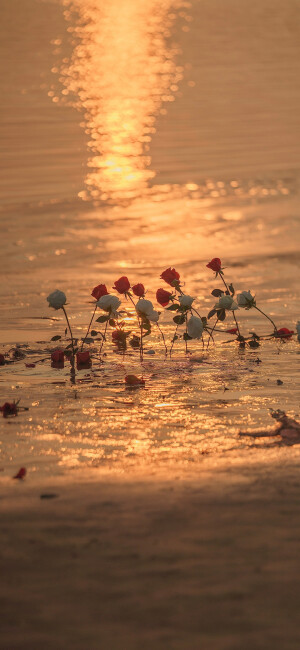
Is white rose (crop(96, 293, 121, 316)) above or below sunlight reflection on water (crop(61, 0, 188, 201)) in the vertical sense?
below

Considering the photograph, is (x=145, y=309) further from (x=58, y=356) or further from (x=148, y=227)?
(x=148, y=227)

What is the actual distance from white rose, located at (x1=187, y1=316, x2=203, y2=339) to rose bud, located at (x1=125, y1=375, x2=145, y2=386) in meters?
0.72

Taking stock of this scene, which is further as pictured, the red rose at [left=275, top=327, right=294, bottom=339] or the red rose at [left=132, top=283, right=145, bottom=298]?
the red rose at [left=275, top=327, right=294, bottom=339]

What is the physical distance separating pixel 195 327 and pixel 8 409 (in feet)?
5.57

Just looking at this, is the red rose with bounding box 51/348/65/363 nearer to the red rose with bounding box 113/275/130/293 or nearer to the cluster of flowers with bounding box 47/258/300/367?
the cluster of flowers with bounding box 47/258/300/367

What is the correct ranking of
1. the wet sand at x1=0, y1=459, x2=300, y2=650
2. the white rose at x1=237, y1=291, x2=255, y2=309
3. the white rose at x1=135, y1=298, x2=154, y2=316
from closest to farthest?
1. the wet sand at x1=0, y1=459, x2=300, y2=650
2. the white rose at x1=135, y1=298, x2=154, y2=316
3. the white rose at x1=237, y1=291, x2=255, y2=309

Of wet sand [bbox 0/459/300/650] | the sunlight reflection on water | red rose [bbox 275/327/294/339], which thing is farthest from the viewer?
the sunlight reflection on water

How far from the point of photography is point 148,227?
38.4 feet

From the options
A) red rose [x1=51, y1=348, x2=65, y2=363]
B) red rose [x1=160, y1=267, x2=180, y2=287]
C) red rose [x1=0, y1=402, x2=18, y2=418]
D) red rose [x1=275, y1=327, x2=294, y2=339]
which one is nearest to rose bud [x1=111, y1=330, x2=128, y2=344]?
red rose [x1=160, y1=267, x2=180, y2=287]

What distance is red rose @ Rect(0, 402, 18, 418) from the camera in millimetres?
5595

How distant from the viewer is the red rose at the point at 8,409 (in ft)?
18.4

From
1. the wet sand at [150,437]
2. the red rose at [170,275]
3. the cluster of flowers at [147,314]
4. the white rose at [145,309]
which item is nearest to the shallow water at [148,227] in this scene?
the wet sand at [150,437]

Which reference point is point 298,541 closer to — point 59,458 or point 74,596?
point 74,596

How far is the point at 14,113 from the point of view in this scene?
20.8 metres
